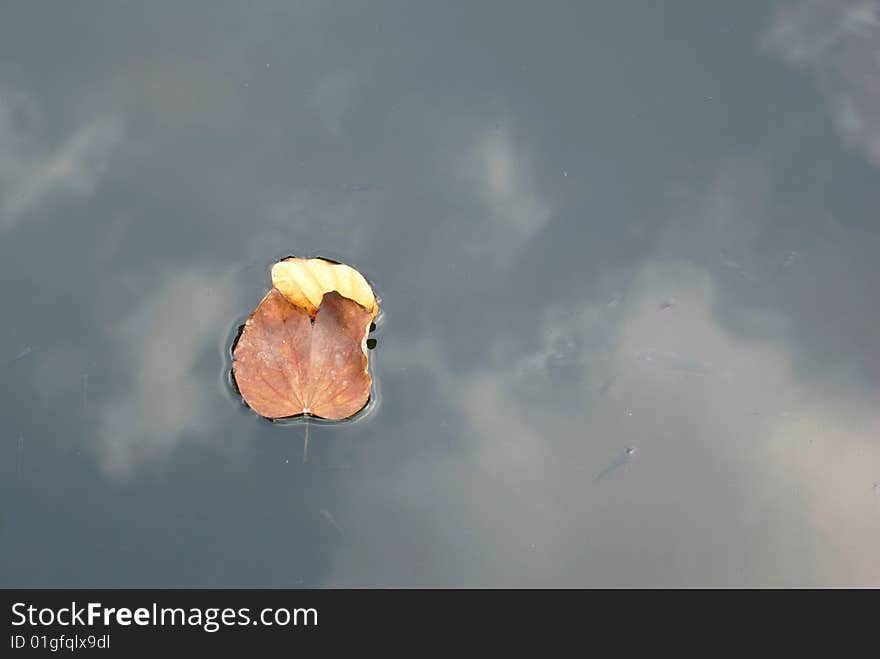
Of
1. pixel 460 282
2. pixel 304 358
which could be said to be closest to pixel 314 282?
pixel 304 358

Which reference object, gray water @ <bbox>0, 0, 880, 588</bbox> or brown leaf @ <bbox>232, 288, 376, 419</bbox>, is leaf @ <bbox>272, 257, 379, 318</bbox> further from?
gray water @ <bbox>0, 0, 880, 588</bbox>

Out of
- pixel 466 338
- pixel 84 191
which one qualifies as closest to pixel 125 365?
pixel 84 191

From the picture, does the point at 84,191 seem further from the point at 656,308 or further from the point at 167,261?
the point at 656,308

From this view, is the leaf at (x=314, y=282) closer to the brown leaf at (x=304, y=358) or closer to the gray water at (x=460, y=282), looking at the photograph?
the brown leaf at (x=304, y=358)

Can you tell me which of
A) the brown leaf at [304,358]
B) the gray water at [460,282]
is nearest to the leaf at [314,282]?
the brown leaf at [304,358]

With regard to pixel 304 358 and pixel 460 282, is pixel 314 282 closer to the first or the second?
pixel 304 358

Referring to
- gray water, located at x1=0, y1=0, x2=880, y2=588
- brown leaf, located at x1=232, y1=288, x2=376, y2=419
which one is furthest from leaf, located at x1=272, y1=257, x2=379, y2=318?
gray water, located at x1=0, y1=0, x2=880, y2=588
